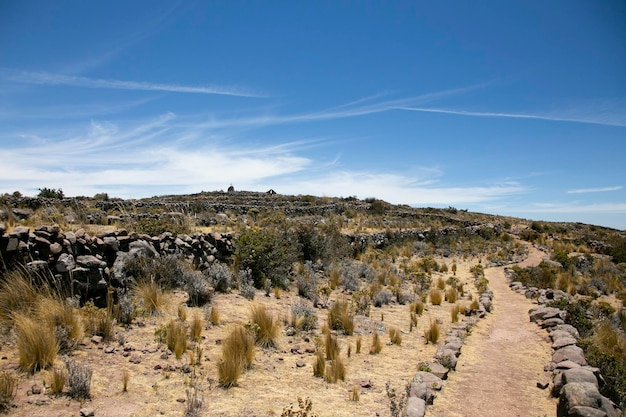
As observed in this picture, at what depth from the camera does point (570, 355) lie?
24.4ft

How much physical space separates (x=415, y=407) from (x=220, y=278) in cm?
663

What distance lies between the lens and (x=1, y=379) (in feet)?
14.6

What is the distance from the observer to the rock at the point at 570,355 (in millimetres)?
7184

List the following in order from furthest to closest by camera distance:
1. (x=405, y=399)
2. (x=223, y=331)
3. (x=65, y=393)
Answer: (x=223, y=331), (x=405, y=399), (x=65, y=393)

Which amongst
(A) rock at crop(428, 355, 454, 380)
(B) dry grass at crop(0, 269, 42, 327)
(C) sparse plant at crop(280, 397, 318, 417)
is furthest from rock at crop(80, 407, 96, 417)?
(A) rock at crop(428, 355, 454, 380)

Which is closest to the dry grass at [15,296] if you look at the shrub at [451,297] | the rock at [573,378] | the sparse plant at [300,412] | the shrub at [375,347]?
the sparse plant at [300,412]

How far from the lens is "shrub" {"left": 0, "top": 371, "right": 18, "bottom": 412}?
4277mm

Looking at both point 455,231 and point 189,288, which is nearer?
point 189,288

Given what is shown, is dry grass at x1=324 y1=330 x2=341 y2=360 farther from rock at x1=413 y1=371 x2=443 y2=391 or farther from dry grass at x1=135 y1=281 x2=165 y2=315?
dry grass at x1=135 y1=281 x2=165 y2=315

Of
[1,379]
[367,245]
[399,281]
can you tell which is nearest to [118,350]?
[1,379]

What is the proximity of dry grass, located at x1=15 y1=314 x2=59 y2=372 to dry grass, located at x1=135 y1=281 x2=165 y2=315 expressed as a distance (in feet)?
8.36

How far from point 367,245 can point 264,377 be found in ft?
54.6

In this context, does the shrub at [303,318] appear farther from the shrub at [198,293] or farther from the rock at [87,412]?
the rock at [87,412]

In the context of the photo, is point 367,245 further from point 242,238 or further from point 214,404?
point 214,404
